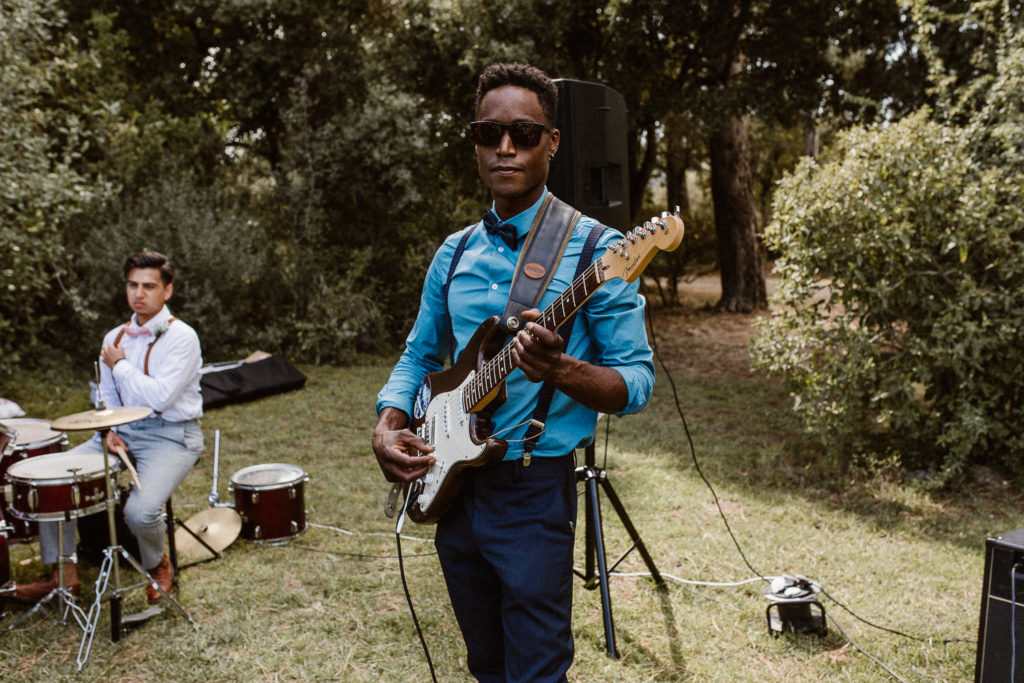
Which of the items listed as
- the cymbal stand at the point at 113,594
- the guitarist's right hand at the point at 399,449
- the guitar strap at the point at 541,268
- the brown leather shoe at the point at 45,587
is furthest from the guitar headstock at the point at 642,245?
the brown leather shoe at the point at 45,587

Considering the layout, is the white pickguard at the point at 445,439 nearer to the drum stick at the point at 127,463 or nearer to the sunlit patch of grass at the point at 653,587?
the sunlit patch of grass at the point at 653,587

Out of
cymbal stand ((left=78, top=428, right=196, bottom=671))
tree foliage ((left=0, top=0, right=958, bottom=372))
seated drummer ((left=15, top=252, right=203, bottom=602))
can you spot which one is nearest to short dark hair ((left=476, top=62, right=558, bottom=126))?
cymbal stand ((left=78, top=428, right=196, bottom=671))

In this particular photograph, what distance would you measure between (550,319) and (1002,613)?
2088 mm

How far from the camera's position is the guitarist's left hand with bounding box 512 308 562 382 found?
177 centimetres

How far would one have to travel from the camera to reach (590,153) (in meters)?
3.80

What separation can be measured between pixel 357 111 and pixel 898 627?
11024mm

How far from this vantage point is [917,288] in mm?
5582

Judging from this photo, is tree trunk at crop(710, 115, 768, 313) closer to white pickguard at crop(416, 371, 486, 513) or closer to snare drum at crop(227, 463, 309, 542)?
snare drum at crop(227, 463, 309, 542)

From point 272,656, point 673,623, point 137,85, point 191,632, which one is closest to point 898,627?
point 673,623

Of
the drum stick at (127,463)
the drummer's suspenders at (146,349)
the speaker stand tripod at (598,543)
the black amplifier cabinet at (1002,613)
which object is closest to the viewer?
the black amplifier cabinet at (1002,613)

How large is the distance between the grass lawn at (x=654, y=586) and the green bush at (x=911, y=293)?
54cm

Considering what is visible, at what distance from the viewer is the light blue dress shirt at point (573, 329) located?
2.09 meters

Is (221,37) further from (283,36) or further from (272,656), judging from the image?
(272,656)

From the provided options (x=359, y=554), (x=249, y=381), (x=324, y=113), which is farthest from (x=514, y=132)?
(x=324, y=113)
